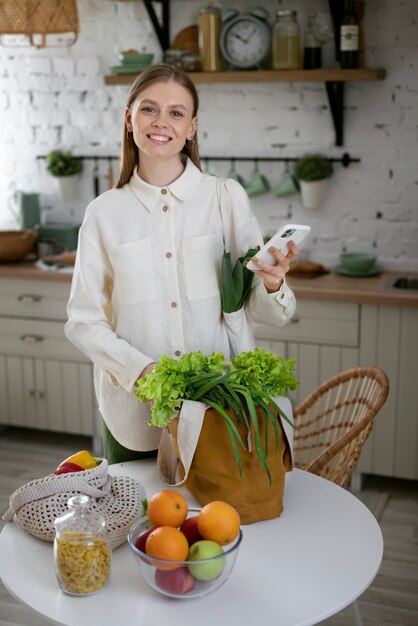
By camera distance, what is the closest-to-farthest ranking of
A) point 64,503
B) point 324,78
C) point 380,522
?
point 64,503
point 380,522
point 324,78

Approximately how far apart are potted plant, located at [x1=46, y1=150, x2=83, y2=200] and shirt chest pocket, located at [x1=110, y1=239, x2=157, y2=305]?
2416mm

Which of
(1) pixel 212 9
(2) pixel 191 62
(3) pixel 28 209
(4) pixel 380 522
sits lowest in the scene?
(4) pixel 380 522

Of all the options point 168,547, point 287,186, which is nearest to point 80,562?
point 168,547

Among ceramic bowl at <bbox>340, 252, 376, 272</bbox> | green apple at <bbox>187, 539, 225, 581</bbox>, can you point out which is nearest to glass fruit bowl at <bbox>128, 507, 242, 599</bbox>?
green apple at <bbox>187, 539, 225, 581</bbox>

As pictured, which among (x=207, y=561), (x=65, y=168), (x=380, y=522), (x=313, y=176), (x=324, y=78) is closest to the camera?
(x=207, y=561)

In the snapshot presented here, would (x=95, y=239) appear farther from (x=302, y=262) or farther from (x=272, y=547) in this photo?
(x=302, y=262)

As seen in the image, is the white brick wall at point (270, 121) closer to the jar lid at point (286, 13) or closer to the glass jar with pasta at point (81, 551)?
the jar lid at point (286, 13)

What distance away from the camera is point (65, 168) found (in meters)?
4.42

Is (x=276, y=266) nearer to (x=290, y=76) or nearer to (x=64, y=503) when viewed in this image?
(x=64, y=503)

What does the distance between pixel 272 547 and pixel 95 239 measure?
87 centimetres

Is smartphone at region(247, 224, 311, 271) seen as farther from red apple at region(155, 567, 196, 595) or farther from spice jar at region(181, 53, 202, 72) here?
spice jar at region(181, 53, 202, 72)

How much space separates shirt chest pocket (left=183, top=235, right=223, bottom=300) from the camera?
2137mm

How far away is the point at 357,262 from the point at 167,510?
8.03 ft

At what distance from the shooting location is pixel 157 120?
2037 millimetres
